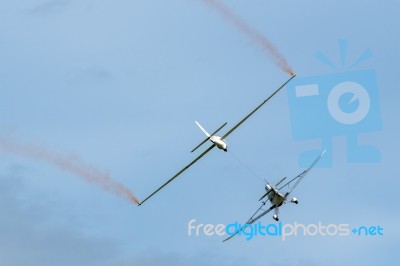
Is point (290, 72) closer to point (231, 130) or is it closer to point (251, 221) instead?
point (231, 130)

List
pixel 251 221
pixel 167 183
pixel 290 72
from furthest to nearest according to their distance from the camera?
pixel 251 221, pixel 167 183, pixel 290 72

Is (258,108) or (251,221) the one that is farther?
(251,221)

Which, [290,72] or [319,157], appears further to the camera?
[319,157]

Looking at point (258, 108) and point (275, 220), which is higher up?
point (258, 108)

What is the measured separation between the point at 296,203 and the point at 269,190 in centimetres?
562

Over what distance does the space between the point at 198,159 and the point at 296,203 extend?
19.0m

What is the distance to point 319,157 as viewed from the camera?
189 m

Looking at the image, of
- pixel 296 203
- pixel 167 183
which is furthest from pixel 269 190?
pixel 167 183

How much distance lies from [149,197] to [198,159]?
11.7 metres

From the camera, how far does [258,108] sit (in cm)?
18050

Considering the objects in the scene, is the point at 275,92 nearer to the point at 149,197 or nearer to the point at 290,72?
the point at 290,72

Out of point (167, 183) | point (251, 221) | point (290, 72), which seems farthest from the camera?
point (251, 221)

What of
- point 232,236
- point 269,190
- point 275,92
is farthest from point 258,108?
point 232,236

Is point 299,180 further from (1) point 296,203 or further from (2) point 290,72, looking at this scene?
(2) point 290,72
